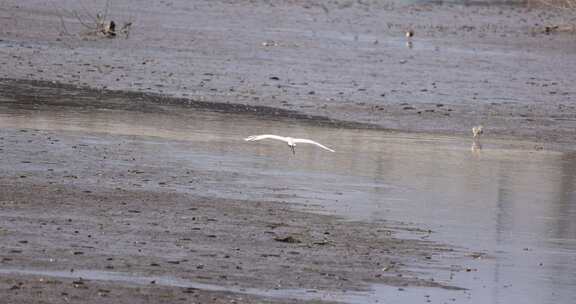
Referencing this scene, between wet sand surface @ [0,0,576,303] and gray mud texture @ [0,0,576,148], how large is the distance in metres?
0.09

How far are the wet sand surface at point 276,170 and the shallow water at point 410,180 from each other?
38 mm

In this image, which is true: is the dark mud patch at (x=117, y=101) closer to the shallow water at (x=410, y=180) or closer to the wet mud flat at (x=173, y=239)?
the shallow water at (x=410, y=180)

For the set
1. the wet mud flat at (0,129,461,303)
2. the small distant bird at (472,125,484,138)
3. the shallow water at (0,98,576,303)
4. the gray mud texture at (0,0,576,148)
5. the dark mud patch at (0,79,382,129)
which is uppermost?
the wet mud flat at (0,129,461,303)

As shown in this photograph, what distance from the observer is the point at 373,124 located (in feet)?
63.2

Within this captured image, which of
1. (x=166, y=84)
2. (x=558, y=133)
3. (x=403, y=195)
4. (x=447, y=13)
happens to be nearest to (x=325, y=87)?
(x=166, y=84)

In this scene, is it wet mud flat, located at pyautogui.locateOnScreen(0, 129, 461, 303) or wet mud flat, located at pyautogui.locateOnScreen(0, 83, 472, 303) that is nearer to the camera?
wet mud flat, located at pyautogui.locateOnScreen(0, 83, 472, 303)

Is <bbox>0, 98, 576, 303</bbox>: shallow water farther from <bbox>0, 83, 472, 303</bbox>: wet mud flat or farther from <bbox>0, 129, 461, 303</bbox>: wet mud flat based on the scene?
<bbox>0, 129, 461, 303</bbox>: wet mud flat

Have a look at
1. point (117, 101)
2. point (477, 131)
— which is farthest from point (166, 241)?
Result: point (117, 101)

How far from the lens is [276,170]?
14.7 metres

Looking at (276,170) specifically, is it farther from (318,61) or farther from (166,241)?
(318,61)

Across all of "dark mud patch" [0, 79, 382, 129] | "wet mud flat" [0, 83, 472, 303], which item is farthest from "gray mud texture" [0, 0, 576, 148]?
"wet mud flat" [0, 83, 472, 303]

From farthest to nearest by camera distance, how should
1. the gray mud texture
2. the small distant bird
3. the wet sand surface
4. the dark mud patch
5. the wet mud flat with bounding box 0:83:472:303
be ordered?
the gray mud texture < the dark mud patch < the small distant bird < the wet sand surface < the wet mud flat with bounding box 0:83:472:303

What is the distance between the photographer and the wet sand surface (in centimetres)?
970

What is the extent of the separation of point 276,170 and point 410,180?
4.40 ft
